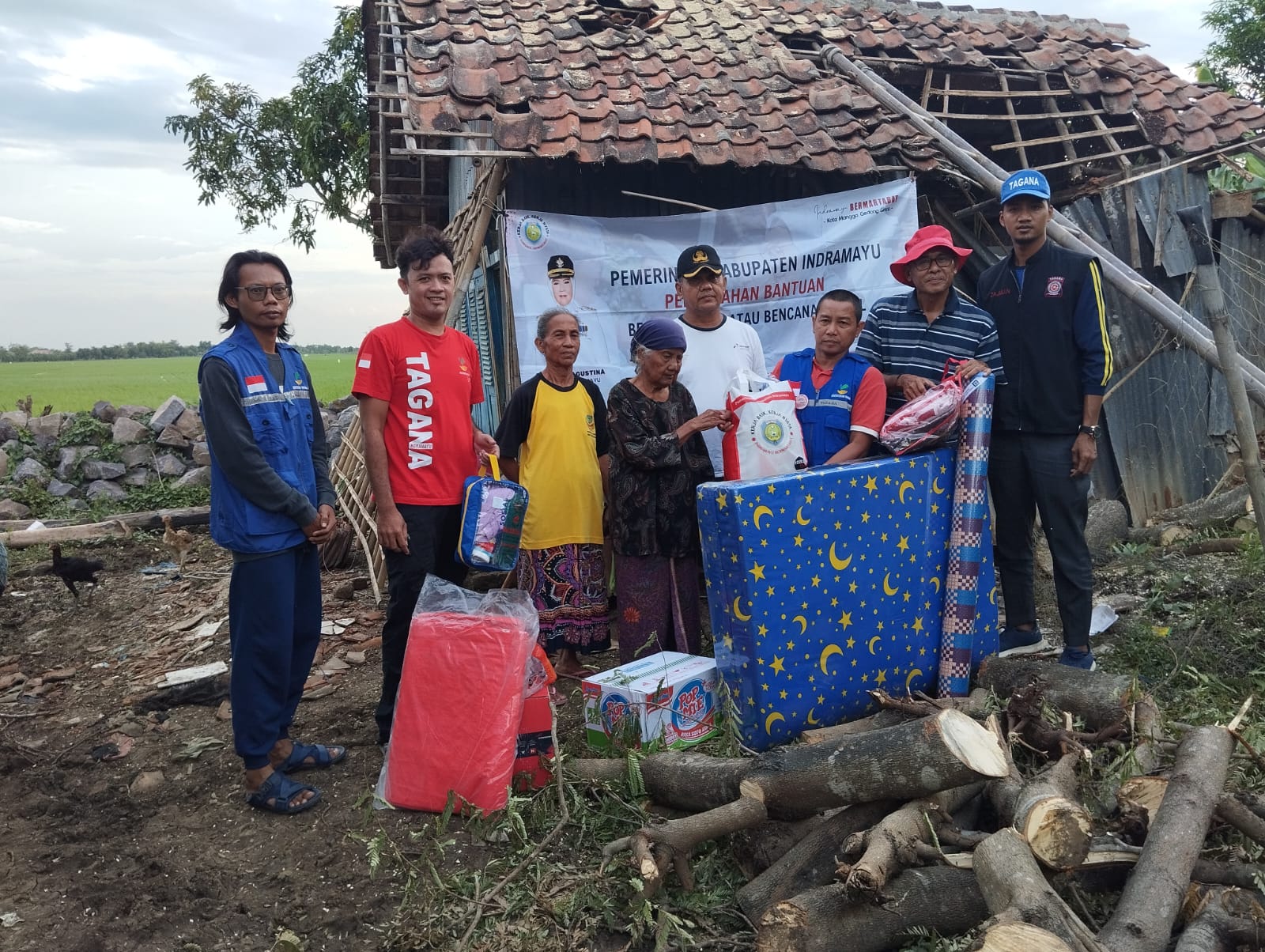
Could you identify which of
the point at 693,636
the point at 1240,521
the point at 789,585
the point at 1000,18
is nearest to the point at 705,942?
the point at 789,585

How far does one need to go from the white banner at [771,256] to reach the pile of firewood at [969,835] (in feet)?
10.2

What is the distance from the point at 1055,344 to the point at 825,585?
1.47 m

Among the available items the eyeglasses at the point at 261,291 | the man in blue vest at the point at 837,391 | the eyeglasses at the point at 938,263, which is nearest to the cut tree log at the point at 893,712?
the man in blue vest at the point at 837,391

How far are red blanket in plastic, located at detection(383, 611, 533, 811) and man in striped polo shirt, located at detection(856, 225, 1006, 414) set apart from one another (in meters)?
1.96

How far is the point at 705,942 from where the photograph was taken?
94.8 inches

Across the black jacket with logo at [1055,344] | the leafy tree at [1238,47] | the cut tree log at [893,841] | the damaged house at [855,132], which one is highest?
the leafy tree at [1238,47]

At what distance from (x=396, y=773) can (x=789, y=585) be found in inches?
60.8

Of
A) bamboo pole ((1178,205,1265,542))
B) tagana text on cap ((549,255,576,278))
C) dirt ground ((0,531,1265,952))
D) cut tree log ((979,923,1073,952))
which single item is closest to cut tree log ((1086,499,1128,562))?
dirt ground ((0,531,1265,952))

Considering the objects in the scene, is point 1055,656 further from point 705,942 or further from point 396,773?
point 396,773

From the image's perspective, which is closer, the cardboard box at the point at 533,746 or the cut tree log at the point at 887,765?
the cut tree log at the point at 887,765

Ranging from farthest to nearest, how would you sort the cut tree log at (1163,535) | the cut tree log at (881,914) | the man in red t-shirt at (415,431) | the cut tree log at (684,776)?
the cut tree log at (1163,535) < the man in red t-shirt at (415,431) < the cut tree log at (684,776) < the cut tree log at (881,914)

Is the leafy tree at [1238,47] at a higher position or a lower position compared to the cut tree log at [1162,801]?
higher

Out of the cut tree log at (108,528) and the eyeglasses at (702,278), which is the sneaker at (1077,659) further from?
the cut tree log at (108,528)

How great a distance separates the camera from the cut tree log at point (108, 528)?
7.16 metres
